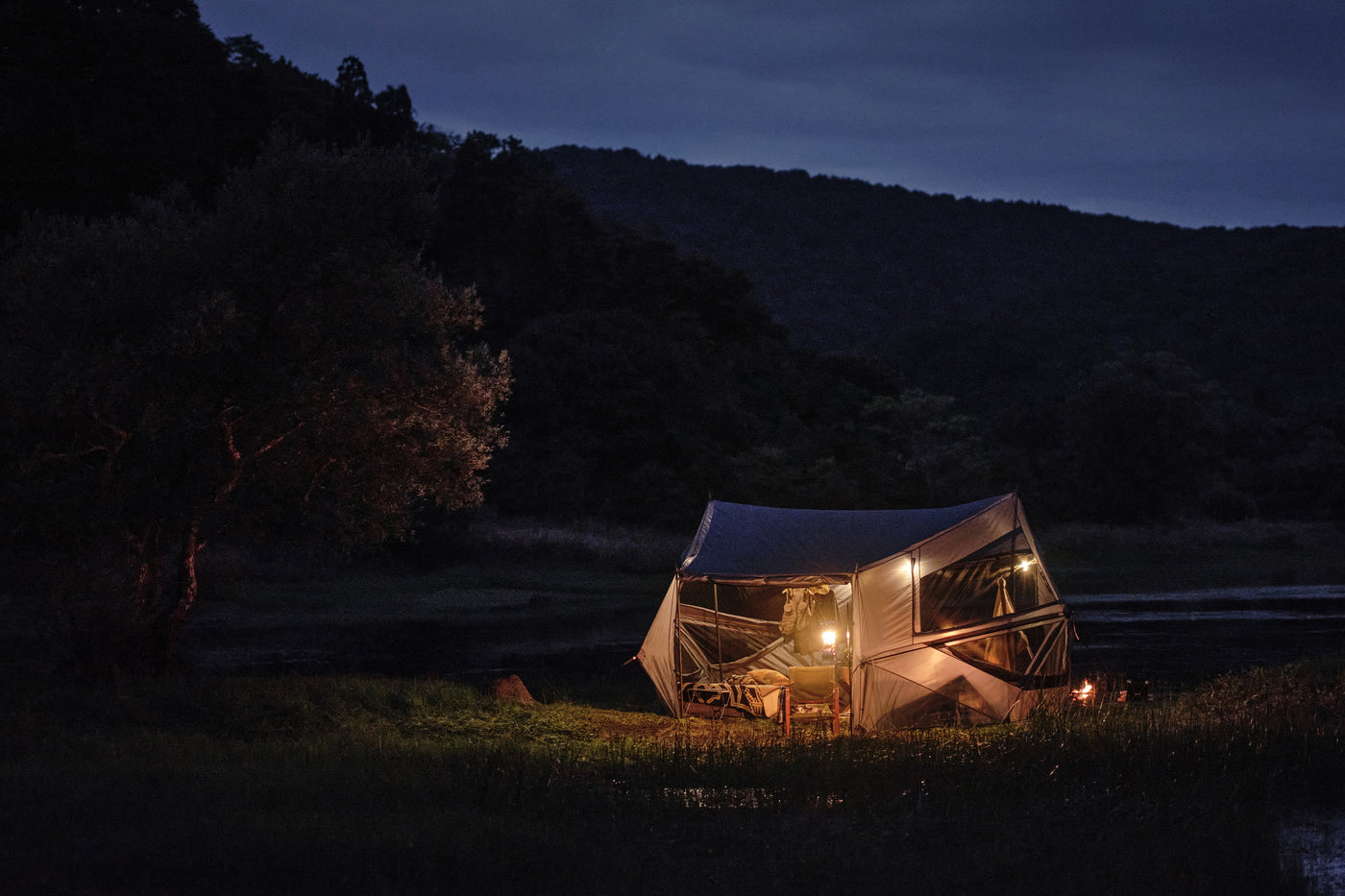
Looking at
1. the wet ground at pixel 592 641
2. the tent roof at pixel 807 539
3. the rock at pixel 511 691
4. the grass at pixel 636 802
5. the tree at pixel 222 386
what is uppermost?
the tree at pixel 222 386

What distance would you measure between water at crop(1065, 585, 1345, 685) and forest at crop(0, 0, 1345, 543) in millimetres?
15201

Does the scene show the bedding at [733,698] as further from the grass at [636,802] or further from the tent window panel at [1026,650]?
the tent window panel at [1026,650]

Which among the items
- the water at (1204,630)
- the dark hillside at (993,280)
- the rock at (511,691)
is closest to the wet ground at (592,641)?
the water at (1204,630)

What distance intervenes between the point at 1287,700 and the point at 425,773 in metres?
10.1

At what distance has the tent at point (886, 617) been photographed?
611 inches

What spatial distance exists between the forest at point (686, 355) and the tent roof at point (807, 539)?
13.2 m

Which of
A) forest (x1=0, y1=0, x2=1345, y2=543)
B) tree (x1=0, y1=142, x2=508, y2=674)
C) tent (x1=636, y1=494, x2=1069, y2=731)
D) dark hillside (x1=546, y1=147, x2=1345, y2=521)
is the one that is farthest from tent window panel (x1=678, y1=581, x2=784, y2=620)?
dark hillside (x1=546, y1=147, x2=1345, y2=521)

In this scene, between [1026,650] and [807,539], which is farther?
[807,539]

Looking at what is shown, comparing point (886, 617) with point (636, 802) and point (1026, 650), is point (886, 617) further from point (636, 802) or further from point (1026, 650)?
point (636, 802)

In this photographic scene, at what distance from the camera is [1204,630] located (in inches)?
1129

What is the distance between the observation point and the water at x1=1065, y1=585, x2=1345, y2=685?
889 inches

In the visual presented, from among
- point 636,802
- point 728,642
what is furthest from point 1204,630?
point 636,802

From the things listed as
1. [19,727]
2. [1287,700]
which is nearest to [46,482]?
[19,727]

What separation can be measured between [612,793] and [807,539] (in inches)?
A: 313
